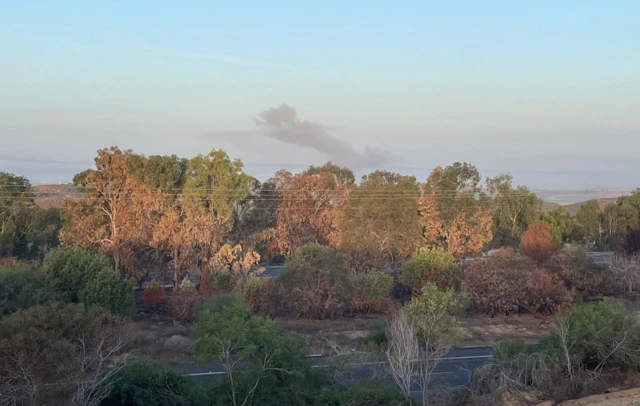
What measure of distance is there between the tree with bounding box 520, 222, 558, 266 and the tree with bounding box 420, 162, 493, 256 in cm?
337

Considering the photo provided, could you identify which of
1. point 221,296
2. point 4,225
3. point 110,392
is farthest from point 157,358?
point 4,225

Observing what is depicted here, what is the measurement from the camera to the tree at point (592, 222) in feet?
211

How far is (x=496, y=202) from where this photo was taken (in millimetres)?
62281

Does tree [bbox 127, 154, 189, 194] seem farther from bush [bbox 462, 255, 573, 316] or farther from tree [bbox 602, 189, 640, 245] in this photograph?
tree [bbox 602, 189, 640, 245]

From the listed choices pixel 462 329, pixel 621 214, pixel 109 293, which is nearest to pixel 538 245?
pixel 462 329

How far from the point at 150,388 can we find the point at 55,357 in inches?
116

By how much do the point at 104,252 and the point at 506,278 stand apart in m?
20.5

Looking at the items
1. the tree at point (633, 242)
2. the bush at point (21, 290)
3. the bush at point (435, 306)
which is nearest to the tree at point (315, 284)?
the bush at point (435, 306)

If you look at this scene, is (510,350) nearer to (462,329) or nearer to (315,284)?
(462,329)

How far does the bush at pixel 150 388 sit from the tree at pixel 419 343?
460 cm

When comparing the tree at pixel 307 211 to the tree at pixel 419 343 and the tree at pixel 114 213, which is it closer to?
the tree at pixel 114 213

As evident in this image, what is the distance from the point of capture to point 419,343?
20.1 metres

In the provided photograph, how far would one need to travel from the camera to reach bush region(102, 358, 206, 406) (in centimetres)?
1582

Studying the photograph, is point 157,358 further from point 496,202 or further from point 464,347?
point 496,202
